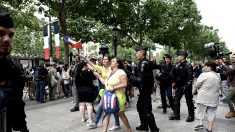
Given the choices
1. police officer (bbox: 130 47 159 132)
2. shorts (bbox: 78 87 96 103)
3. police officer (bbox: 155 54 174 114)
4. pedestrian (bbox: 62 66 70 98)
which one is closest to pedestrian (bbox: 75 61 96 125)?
shorts (bbox: 78 87 96 103)

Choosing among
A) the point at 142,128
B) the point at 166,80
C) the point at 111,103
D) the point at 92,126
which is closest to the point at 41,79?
the point at 166,80

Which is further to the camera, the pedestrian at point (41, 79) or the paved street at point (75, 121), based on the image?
the pedestrian at point (41, 79)

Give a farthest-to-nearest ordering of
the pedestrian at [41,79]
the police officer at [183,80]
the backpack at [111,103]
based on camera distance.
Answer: the pedestrian at [41,79]
the police officer at [183,80]
the backpack at [111,103]

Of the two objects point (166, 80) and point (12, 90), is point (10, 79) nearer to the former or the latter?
point (12, 90)

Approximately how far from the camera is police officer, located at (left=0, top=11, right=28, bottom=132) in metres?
→ 1.98

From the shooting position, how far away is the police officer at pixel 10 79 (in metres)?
1.98

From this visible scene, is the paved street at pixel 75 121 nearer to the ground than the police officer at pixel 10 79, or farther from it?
nearer to the ground

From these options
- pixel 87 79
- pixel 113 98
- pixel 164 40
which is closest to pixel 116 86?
pixel 113 98

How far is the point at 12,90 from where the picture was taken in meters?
2.08

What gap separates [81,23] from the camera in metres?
23.2

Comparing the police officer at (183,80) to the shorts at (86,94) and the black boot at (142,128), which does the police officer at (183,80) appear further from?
the shorts at (86,94)

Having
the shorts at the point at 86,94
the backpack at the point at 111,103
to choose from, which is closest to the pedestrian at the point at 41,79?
the shorts at the point at 86,94

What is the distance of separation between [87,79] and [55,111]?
3286 millimetres

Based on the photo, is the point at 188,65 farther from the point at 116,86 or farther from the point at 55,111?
the point at 55,111
